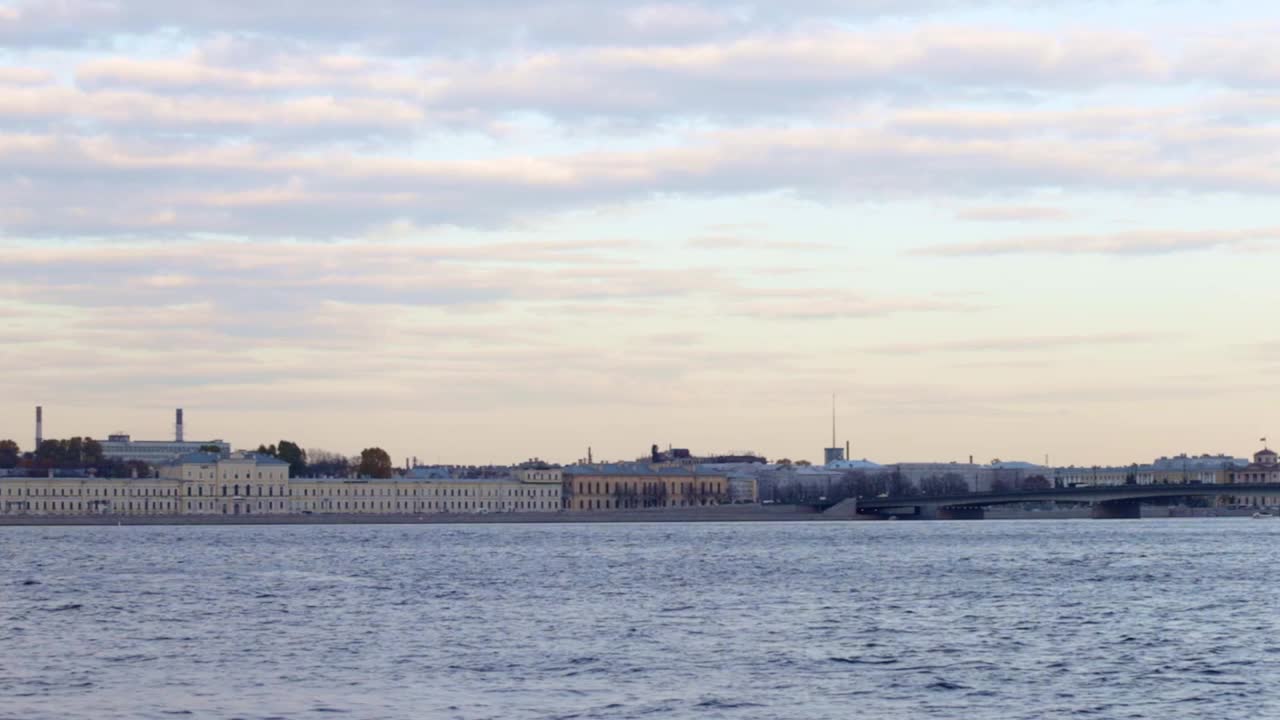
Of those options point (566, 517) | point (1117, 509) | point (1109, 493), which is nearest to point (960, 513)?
point (1117, 509)

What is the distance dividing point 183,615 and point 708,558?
3657 cm

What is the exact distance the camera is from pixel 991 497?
500 ft

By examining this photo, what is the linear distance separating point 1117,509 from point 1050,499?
21.3m

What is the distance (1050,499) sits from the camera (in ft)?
504

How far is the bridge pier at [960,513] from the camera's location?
178m

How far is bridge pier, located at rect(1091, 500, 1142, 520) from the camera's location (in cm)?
17149

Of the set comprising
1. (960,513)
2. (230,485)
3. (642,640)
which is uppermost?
(230,485)

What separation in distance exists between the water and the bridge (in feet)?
257

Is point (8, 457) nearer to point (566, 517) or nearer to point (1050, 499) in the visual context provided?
point (566, 517)

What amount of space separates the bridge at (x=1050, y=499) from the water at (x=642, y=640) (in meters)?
78.3

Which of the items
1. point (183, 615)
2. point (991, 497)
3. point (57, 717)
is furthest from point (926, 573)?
point (991, 497)

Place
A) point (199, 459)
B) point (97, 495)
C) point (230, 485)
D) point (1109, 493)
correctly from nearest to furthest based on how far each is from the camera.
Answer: point (1109, 493) → point (97, 495) → point (230, 485) → point (199, 459)

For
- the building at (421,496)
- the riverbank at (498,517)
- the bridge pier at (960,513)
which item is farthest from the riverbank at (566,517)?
the bridge pier at (960,513)

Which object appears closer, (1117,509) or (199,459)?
(1117,509)
